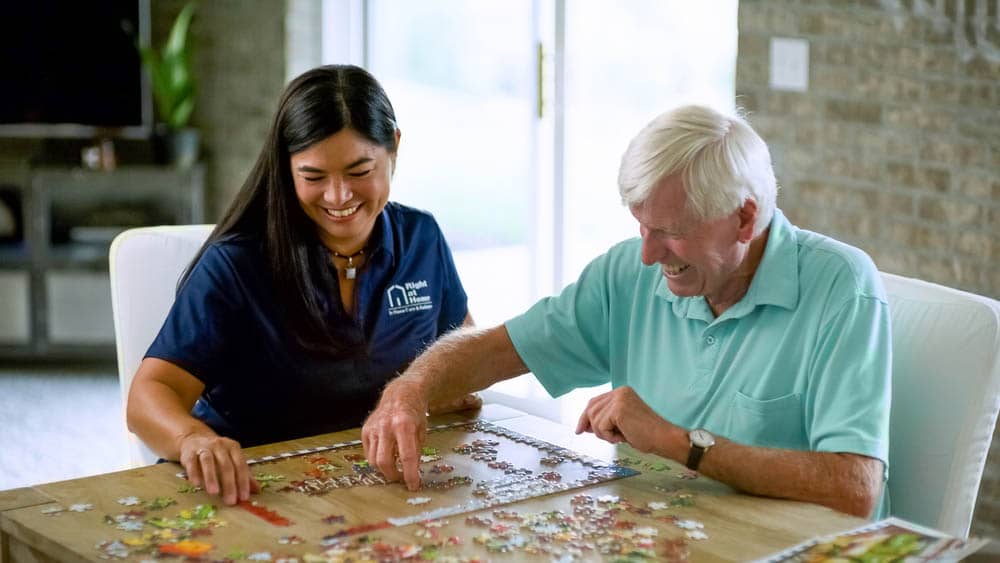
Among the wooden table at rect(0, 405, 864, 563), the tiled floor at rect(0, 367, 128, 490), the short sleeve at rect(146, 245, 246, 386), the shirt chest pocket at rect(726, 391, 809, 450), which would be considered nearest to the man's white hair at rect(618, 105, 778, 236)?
the shirt chest pocket at rect(726, 391, 809, 450)

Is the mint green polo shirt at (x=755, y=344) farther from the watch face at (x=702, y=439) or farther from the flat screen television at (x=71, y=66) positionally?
the flat screen television at (x=71, y=66)

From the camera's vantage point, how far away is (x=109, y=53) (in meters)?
6.11

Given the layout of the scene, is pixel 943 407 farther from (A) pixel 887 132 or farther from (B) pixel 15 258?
(B) pixel 15 258

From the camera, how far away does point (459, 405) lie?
246cm

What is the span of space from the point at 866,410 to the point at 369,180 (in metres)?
1.11

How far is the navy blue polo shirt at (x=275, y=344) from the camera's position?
246 centimetres

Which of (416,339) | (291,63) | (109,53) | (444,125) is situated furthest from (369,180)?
(109,53)

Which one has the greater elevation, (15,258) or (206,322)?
(206,322)

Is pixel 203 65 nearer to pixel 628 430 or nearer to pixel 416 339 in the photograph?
pixel 416 339

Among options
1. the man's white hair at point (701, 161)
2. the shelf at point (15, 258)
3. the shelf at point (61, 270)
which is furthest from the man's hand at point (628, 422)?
the shelf at point (15, 258)

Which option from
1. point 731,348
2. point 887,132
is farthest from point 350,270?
point 887,132

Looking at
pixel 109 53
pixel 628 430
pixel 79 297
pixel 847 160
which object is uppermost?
pixel 109 53

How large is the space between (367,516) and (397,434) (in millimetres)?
241

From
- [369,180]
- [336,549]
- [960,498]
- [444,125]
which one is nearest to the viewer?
[336,549]
